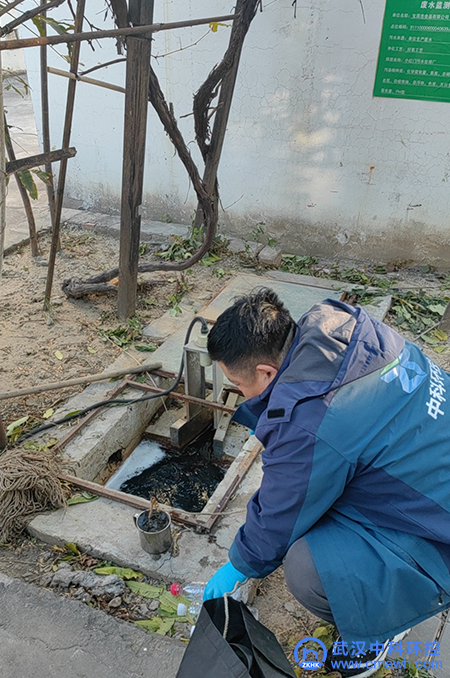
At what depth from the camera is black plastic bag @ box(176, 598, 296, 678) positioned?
5.45ft

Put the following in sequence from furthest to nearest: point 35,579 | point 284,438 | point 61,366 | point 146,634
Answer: point 61,366, point 35,579, point 146,634, point 284,438

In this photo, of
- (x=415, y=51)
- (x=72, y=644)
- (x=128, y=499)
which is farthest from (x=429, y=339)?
(x=72, y=644)

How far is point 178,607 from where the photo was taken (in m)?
2.29

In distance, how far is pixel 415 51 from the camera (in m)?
4.78

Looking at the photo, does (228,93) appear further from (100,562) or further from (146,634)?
(146,634)

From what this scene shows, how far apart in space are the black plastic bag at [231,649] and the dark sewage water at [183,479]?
1443 millimetres

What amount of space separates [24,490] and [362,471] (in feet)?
6.00

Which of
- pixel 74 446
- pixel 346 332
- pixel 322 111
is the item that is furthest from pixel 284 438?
pixel 322 111

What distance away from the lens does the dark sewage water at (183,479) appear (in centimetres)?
337

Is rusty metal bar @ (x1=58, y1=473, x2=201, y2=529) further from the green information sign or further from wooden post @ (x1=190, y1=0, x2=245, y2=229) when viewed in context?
the green information sign

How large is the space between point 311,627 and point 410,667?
414 mm

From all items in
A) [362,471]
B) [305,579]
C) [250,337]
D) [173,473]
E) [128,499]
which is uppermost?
[250,337]

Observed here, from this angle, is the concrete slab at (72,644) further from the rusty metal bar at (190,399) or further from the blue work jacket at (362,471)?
the rusty metal bar at (190,399)

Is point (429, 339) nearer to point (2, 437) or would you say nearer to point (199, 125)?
point (199, 125)
